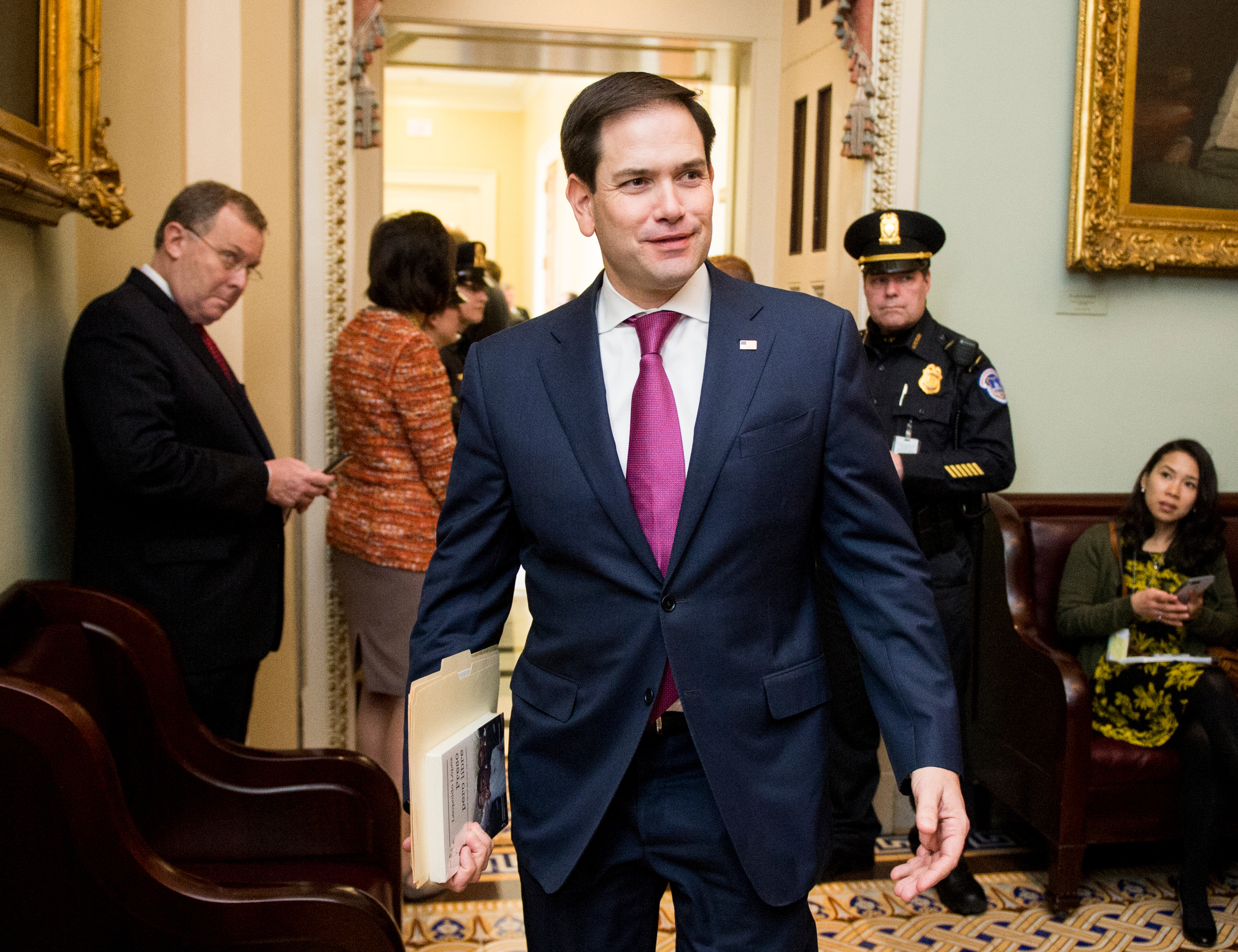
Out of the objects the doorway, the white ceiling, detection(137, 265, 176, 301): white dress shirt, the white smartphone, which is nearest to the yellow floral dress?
the white smartphone

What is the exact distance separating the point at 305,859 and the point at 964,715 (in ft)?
7.68

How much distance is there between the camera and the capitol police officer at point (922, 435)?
11.0 ft

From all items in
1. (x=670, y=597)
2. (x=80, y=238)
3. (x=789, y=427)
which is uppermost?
(x=80, y=238)

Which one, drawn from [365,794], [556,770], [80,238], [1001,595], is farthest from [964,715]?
[80,238]

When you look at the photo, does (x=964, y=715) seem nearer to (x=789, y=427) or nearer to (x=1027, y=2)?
(x=1027, y=2)

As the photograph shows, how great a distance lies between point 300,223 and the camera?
3742mm

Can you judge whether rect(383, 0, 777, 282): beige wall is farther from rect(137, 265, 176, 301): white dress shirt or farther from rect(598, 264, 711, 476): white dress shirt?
rect(598, 264, 711, 476): white dress shirt

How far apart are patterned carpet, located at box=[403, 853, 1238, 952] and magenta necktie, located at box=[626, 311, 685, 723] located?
6.13ft

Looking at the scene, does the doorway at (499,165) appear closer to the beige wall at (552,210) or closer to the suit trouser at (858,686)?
the beige wall at (552,210)

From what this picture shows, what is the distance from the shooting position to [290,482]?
2.72m

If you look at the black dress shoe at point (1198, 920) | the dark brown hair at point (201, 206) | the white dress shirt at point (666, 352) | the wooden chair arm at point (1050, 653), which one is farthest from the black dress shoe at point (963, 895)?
the dark brown hair at point (201, 206)

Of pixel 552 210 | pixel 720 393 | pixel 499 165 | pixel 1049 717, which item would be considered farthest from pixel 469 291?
pixel 499 165

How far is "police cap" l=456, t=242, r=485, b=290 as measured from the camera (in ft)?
15.1

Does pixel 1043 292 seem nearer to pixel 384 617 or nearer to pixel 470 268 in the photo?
pixel 470 268
